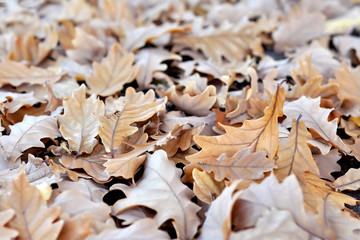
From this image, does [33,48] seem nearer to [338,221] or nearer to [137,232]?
[137,232]

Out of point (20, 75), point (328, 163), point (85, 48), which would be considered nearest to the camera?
point (328, 163)

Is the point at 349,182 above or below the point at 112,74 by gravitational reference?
below

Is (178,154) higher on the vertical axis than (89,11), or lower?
lower

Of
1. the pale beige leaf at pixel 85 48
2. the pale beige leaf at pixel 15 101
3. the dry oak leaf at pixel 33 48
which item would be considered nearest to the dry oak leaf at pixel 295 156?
the pale beige leaf at pixel 15 101

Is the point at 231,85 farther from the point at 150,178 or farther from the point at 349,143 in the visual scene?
the point at 150,178

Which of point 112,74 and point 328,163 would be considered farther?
point 112,74

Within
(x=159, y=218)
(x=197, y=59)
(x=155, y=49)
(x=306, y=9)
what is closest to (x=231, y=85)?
(x=197, y=59)

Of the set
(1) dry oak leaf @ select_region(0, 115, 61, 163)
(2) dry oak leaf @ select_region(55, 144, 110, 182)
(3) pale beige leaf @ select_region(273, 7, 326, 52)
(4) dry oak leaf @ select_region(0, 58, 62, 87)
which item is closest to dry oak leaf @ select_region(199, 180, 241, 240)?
(2) dry oak leaf @ select_region(55, 144, 110, 182)

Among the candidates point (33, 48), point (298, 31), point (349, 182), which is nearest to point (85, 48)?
point (33, 48)
